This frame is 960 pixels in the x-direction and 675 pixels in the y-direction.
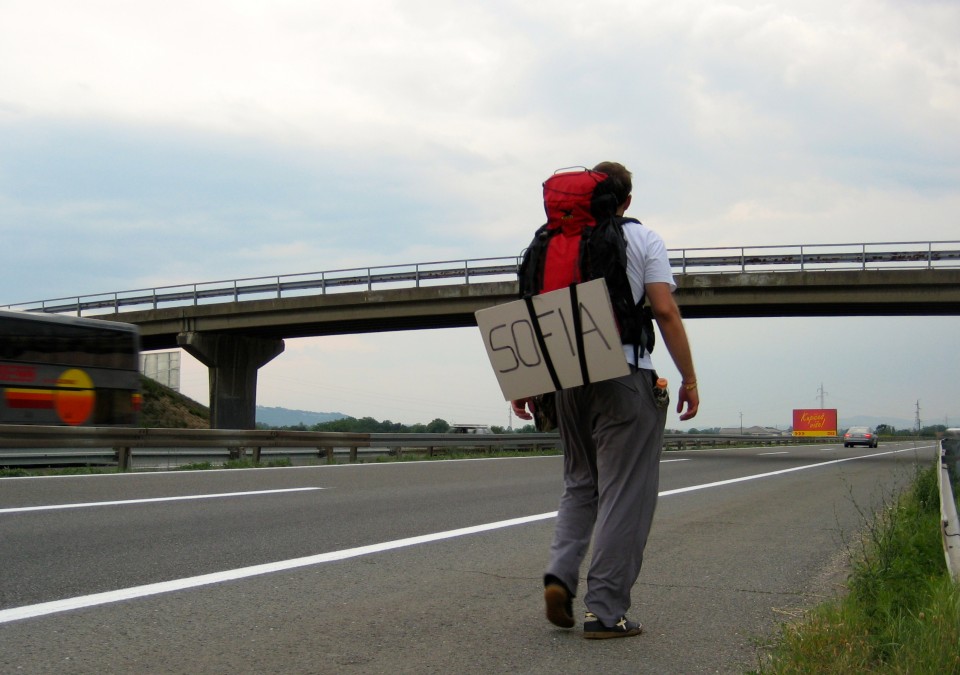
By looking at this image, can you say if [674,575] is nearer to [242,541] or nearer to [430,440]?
[242,541]

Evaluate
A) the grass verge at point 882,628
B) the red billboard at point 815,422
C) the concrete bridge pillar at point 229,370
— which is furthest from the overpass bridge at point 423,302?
the red billboard at point 815,422

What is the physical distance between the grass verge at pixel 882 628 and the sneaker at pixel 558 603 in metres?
0.79

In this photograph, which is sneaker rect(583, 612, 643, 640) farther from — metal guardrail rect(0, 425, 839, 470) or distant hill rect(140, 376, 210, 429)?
distant hill rect(140, 376, 210, 429)

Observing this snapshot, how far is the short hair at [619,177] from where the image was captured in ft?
13.1

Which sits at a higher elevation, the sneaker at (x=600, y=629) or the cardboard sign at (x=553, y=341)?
the cardboard sign at (x=553, y=341)

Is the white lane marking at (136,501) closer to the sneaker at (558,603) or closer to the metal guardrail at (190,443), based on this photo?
the sneaker at (558,603)

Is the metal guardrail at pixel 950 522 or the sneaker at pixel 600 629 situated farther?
the sneaker at pixel 600 629

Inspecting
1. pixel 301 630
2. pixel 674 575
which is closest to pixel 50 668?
pixel 301 630

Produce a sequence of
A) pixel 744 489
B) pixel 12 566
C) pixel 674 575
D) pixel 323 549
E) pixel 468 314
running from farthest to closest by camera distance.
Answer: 1. pixel 468 314
2. pixel 744 489
3. pixel 323 549
4. pixel 674 575
5. pixel 12 566

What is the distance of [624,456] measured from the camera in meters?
3.85

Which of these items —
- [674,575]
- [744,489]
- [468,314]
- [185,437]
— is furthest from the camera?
[468,314]

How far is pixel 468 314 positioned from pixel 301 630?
3266 centimetres

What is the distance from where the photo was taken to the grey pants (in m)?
3.83

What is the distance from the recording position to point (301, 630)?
3.91m
